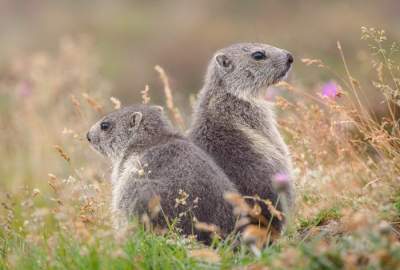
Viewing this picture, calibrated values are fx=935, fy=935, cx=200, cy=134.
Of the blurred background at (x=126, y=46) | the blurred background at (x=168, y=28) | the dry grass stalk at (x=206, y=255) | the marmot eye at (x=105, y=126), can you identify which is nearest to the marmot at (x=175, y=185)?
the dry grass stalk at (x=206, y=255)

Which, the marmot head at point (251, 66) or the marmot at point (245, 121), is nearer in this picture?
the marmot at point (245, 121)

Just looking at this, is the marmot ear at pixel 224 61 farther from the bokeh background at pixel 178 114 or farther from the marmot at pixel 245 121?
the bokeh background at pixel 178 114

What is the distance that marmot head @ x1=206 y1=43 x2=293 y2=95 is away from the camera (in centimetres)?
838

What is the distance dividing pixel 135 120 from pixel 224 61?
3.31 ft

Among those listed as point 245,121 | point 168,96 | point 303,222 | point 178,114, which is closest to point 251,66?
point 245,121

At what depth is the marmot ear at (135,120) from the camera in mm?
8078

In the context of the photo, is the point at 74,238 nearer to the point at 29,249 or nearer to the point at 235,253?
the point at 29,249

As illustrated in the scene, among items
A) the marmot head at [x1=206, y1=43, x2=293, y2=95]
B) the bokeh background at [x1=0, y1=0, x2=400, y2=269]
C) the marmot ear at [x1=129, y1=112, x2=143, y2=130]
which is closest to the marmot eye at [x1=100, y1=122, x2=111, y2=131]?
the bokeh background at [x1=0, y1=0, x2=400, y2=269]

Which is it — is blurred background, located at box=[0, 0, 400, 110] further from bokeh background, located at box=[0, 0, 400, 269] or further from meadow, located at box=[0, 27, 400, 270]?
meadow, located at box=[0, 27, 400, 270]

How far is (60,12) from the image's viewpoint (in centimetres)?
2869

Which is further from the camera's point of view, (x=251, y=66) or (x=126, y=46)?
(x=126, y=46)

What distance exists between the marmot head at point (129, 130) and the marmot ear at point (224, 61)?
2.25 feet

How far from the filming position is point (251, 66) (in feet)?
27.8

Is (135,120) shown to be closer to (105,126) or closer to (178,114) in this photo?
(105,126)
